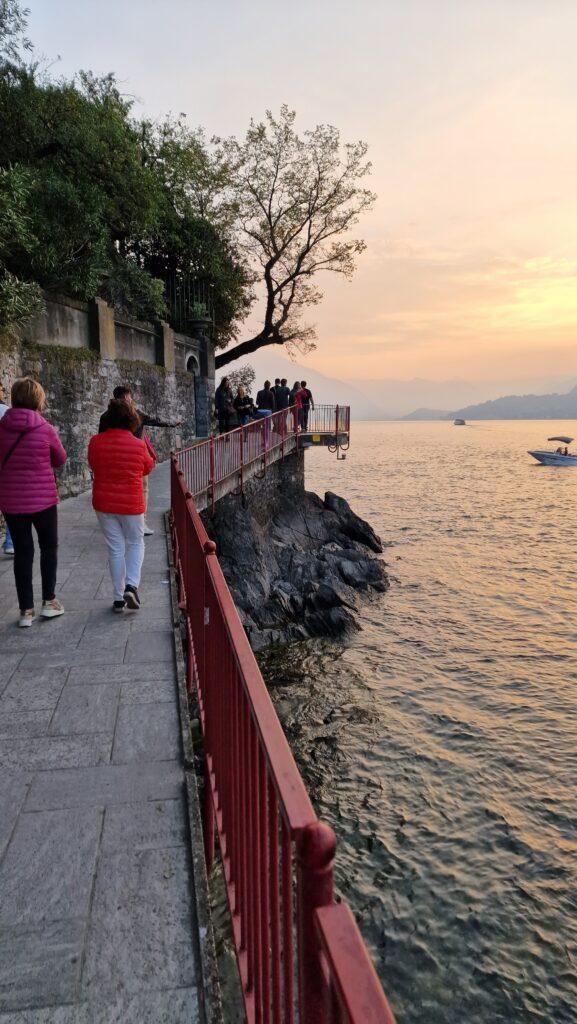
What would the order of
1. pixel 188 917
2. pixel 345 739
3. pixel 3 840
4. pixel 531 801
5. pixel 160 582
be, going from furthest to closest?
pixel 345 739 → pixel 531 801 → pixel 160 582 → pixel 3 840 → pixel 188 917

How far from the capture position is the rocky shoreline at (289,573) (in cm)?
1354

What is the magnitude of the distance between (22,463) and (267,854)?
401cm

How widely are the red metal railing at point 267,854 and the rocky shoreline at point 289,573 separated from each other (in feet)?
30.4

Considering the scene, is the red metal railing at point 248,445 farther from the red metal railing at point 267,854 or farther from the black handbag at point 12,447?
the red metal railing at point 267,854

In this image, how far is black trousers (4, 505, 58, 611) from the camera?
16.5 feet

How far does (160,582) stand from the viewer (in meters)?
6.63

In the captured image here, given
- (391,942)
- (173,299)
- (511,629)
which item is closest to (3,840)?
(391,942)

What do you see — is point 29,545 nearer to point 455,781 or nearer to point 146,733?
point 146,733

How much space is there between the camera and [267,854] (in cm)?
193

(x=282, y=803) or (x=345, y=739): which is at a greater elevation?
(x=282, y=803)

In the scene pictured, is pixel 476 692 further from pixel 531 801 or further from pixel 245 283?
pixel 245 283

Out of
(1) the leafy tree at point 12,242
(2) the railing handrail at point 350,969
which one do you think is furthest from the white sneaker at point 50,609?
(1) the leafy tree at point 12,242

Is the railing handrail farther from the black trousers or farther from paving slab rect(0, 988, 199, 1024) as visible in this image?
the black trousers

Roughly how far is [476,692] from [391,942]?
5.75 metres
